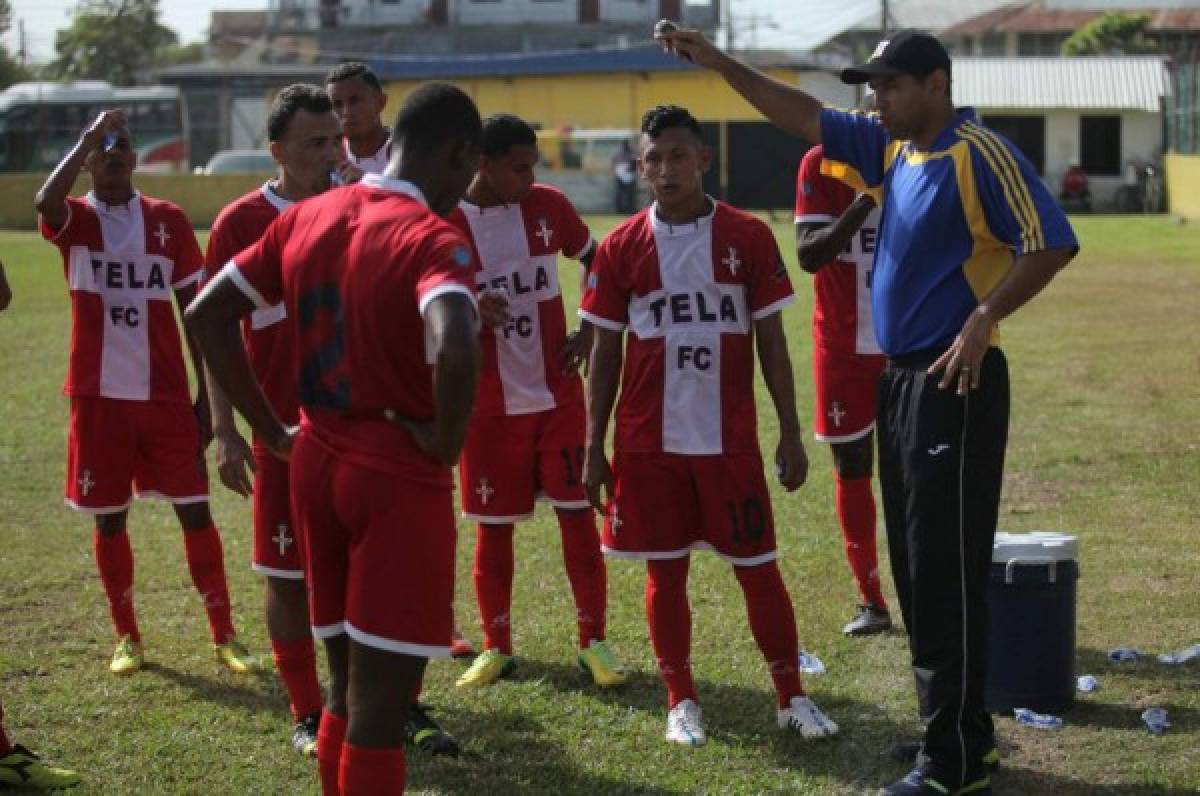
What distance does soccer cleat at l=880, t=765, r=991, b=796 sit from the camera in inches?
235

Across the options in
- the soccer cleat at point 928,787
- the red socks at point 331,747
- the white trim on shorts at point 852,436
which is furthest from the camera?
the white trim on shorts at point 852,436

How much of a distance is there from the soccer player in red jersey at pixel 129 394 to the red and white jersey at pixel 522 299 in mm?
1344

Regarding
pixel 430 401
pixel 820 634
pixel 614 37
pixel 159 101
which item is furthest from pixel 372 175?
pixel 614 37

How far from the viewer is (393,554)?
190 inches

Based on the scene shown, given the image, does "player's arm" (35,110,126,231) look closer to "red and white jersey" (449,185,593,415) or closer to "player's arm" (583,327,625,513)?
"red and white jersey" (449,185,593,415)

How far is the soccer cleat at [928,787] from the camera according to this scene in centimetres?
597

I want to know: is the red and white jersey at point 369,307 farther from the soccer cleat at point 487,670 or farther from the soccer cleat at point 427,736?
the soccer cleat at point 487,670

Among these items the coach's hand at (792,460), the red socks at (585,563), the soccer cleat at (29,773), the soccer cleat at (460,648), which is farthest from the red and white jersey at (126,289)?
the coach's hand at (792,460)

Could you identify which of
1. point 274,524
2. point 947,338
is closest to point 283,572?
point 274,524

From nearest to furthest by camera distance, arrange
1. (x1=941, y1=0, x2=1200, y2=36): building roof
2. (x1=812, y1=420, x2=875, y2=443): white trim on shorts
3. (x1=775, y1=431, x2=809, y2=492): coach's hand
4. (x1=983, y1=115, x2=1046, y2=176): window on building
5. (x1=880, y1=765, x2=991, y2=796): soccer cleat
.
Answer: (x1=880, y1=765, x2=991, y2=796): soccer cleat < (x1=775, y1=431, x2=809, y2=492): coach's hand < (x1=812, y1=420, x2=875, y2=443): white trim on shorts < (x1=983, y1=115, x2=1046, y2=176): window on building < (x1=941, y1=0, x2=1200, y2=36): building roof

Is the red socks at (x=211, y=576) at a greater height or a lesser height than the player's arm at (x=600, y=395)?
lesser

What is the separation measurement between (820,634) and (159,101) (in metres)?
62.4

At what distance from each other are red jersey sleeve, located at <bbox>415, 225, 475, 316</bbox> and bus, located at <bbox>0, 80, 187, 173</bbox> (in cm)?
5688

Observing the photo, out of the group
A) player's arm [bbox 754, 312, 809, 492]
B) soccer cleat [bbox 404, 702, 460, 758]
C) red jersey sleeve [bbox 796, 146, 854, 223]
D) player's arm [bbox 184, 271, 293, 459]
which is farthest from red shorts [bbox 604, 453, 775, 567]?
player's arm [bbox 184, 271, 293, 459]
